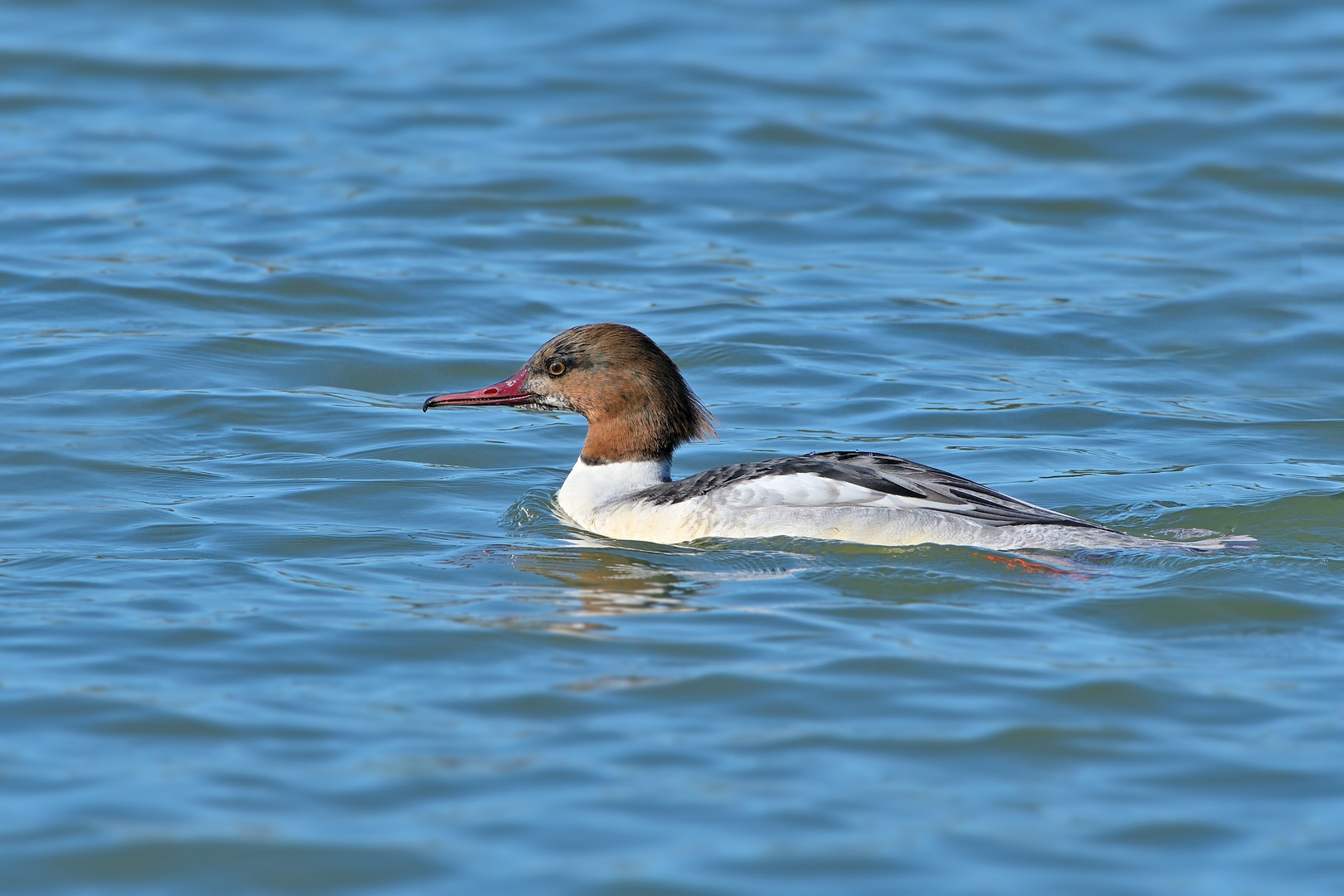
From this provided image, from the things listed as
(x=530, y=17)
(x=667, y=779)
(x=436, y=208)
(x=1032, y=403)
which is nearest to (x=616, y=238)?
(x=436, y=208)

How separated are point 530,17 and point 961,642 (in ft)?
48.2

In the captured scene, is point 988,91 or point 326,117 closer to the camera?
point 326,117

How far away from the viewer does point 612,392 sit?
8586 mm

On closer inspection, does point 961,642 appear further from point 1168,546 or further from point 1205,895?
point 1205,895

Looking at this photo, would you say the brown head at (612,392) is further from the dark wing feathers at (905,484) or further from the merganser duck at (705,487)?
the dark wing feathers at (905,484)

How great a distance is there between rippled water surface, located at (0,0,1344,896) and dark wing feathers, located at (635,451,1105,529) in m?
0.23

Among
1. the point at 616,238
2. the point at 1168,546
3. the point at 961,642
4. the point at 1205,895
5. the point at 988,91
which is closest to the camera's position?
the point at 1205,895

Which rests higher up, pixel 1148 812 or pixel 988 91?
pixel 988 91

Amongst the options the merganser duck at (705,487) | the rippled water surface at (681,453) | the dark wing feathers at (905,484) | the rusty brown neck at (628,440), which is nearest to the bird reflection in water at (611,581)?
the rippled water surface at (681,453)

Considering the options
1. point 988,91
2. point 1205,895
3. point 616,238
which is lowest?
point 1205,895

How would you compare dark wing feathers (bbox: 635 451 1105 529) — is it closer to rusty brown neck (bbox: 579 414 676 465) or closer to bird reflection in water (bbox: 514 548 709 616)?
bird reflection in water (bbox: 514 548 709 616)

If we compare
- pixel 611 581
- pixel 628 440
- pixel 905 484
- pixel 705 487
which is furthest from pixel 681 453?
pixel 611 581

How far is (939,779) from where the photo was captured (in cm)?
542

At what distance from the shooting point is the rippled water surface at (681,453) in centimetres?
521
